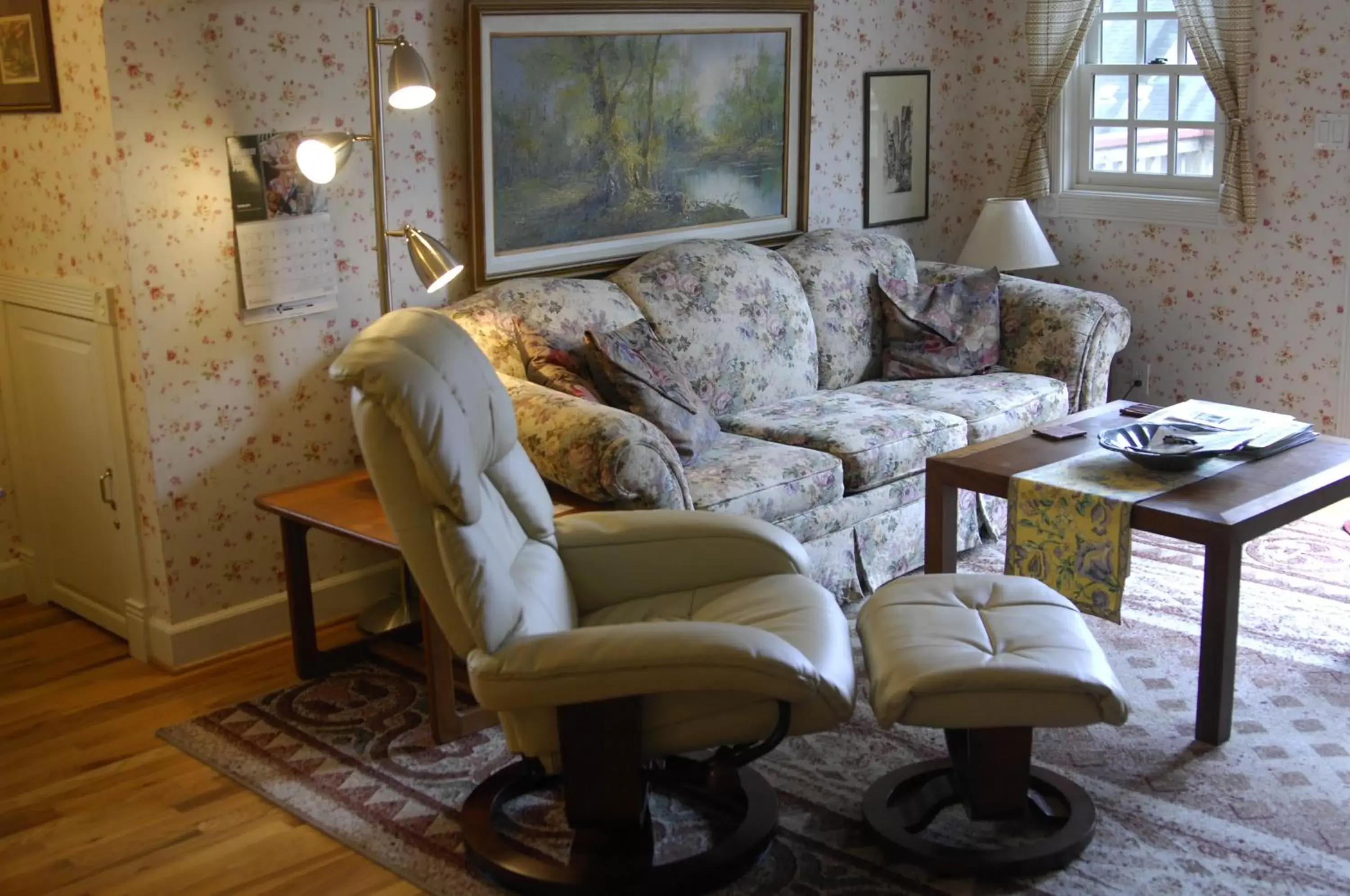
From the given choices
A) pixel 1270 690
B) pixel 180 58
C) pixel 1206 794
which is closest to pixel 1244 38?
pixel 1270 690

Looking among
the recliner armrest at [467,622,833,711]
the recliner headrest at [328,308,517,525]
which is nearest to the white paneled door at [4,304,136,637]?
the recliner headrest at [328,308,517,525]

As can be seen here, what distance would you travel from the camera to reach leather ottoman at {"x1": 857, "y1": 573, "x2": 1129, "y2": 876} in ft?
8.31

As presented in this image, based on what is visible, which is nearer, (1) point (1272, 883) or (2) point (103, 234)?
(1) point (1272, 883)

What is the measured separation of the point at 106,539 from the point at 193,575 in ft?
1.12

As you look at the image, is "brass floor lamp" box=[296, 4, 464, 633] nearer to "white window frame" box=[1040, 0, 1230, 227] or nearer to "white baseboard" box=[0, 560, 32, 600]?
"white baseboard" box=[0, 560, 32, 600]

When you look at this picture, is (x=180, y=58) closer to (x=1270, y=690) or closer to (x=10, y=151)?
(x=10, y=151)

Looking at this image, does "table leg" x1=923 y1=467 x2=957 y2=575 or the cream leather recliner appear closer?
the cream leather recliner

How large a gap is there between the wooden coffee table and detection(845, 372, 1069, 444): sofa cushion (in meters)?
0.49

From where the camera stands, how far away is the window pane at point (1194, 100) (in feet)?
17.2

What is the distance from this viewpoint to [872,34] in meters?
5.29

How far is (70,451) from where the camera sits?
3.91 m

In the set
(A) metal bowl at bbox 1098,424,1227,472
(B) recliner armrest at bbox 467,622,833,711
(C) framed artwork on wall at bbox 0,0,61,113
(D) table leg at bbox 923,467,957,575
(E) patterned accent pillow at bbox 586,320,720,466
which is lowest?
(D) table leg at bbox 923,467,957,575

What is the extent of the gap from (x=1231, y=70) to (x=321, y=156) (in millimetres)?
3204

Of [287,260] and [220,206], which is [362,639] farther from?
[220,206]
